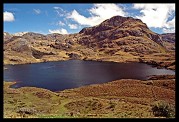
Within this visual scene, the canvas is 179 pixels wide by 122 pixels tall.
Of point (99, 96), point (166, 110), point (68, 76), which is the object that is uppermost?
point (166, 110)

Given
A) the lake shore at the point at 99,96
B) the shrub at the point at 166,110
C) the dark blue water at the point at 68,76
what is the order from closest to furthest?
the shrub at the point at 166,110, the lake shore at the point at 99,96, the dark blue water at the point at 68,76

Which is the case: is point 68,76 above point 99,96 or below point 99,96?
above

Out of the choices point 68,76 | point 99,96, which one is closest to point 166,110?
point 99,96

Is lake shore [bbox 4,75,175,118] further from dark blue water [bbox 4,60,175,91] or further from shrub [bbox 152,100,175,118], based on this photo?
shrub [bbox 152,100,175,118]

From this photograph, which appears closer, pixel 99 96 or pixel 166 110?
pixel 166 110

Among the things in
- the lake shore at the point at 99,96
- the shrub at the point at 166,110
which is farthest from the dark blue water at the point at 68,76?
the shrub at the point at 166,110

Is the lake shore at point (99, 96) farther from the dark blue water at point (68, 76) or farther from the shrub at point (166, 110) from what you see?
the shrub at point (166, 110)

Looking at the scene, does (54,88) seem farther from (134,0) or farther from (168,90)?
(134,0)

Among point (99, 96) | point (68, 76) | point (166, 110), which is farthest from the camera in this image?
point (68, 76)

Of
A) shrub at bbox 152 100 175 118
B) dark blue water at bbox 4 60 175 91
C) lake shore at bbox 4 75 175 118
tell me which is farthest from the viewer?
dark blue water at bbox 4 60 175 91

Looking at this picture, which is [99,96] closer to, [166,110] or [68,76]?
[166,110]

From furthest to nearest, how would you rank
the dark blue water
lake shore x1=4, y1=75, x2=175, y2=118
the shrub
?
the dark blue water → lake shore x1=4, y1=75, x2=175, y2=118 → the shrub

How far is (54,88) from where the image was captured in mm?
66062

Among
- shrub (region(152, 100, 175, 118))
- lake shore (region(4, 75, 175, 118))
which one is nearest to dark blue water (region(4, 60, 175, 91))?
lake shore (region(4, 75, 175, 118))
